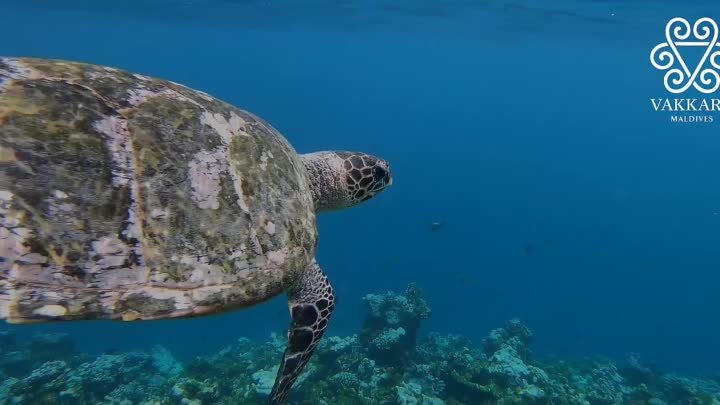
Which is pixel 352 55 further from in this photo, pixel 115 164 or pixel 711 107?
pixel 115 164

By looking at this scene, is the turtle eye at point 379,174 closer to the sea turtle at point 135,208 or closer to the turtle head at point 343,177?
the turtle head at point 343,177

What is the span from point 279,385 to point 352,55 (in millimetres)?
66706

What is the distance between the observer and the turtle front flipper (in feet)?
10.8

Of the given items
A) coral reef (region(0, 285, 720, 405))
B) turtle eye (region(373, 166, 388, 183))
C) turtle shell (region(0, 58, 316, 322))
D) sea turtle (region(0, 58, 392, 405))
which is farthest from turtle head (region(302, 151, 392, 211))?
coral reef (region(0, 285, 720, 405))

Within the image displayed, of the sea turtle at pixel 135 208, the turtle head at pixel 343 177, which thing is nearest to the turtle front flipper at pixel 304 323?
the sea turtle at pixel 135 208

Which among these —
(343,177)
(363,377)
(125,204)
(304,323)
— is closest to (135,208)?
(125,204)

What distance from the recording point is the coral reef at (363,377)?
725cm

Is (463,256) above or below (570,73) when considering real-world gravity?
below

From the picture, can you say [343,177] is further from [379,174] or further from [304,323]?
[304,323]

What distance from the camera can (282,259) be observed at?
3.07 m

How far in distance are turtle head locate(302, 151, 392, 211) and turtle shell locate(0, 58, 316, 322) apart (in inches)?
48.3

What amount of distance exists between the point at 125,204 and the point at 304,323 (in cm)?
156

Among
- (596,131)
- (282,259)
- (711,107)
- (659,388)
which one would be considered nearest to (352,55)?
(711,107)

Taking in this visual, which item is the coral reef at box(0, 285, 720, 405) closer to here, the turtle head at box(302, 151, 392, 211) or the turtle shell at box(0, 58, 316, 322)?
the turtle head at box(302, 151, 392, 211)
